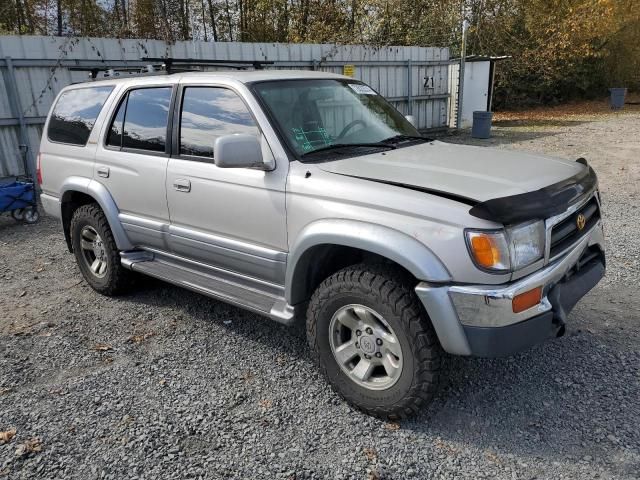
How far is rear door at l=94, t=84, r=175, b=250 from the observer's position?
402 centimetres

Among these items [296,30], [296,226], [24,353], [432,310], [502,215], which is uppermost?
[296,30]

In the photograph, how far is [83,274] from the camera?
5152 mm

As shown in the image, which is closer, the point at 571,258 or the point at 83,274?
the point at 571,258

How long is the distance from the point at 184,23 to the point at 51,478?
23.0 meters

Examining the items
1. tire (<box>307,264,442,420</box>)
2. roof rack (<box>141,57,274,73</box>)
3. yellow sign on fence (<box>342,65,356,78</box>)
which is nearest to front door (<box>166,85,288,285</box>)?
tire (<box>307,264,442,420</box>)

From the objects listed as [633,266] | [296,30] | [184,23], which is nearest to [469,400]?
[633,266]

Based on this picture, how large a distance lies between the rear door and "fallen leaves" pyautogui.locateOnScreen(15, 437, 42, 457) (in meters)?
1.64

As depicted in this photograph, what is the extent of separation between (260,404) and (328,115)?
2026mm

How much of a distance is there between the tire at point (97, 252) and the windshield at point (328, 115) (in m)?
2.09

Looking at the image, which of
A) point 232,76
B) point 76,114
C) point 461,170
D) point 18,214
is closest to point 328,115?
point 232,76

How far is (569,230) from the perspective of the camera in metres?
2.99

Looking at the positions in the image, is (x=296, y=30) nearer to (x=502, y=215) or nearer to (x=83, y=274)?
(x=83, y=274)

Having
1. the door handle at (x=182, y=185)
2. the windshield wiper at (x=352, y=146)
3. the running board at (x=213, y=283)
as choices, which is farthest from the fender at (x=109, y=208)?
the windshield wiper at (x=352, y=146)

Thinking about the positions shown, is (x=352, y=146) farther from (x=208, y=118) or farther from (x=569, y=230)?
(x=569, y=230)
